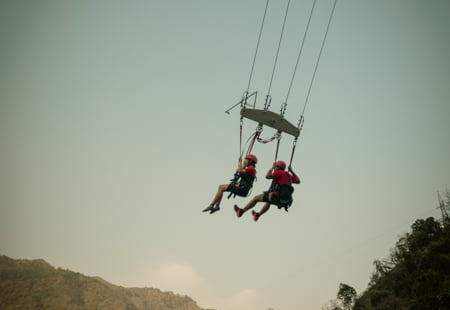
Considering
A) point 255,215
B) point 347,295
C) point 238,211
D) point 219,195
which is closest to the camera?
point 219,195

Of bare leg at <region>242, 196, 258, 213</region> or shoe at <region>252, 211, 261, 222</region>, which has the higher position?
bare leg at <region>242, 196, 258, 213</region>

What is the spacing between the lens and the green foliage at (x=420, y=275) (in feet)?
94.8

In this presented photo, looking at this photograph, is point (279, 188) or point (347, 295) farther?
point (347, 295)

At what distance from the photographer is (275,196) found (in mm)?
8250

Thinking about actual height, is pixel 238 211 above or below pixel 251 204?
below

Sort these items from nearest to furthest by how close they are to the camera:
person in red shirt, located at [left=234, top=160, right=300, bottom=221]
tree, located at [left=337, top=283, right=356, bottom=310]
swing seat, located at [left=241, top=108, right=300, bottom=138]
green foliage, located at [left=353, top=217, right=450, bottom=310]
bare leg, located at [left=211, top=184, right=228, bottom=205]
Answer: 1. person in red shirt, located at [left=234, top=160, right=300, bottom=221]
2. swing seat, located at [left=241, top=108, right=300, bottom=138]
3. bare leg, located at [left=211, top=184, right=228, bottom=205]
4. green foliage, located at [left=353, top=217, right=450, bottom=310]
5. tree, located at [left=337, top=283, right=356, bottom=310]

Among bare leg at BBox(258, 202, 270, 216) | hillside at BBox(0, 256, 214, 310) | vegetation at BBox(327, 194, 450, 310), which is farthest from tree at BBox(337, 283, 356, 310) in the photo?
hillside at BBox(0, 256, 214, 310)

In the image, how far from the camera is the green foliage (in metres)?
28.9

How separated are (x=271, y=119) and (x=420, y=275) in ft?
112

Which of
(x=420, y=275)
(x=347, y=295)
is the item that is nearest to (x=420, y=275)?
(x=420, y=275)

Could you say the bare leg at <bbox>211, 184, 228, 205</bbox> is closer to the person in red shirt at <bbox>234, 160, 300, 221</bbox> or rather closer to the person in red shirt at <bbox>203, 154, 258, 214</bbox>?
the person in red shirt at <bbox>203, 154, 258, 214</bbox>

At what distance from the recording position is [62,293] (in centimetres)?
12031

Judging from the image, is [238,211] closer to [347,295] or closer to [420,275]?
[420,275]

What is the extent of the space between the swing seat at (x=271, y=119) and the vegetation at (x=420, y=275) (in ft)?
94.4
